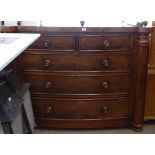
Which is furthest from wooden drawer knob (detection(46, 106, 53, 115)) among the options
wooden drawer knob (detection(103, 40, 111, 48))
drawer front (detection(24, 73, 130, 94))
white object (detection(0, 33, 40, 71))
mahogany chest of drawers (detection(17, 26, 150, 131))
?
white object (detection(0, 33, 40, 71))

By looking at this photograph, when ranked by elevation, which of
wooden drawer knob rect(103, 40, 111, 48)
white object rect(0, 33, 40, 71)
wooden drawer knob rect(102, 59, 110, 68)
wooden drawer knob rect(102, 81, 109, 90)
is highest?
white object rect(0, 33, 40, 71)

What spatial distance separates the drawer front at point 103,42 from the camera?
5.83ft

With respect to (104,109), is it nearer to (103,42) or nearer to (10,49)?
(103,42)

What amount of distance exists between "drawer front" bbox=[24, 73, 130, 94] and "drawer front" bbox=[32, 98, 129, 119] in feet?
0.21

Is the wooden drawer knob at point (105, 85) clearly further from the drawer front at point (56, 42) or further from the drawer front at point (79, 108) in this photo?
the drawer front at point (56, 42)

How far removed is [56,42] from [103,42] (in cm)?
31

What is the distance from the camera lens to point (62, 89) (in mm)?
1867

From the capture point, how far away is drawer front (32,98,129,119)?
1886 millimetres

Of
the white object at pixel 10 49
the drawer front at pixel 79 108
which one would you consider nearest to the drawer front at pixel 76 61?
the drawer front at pixel 79 108

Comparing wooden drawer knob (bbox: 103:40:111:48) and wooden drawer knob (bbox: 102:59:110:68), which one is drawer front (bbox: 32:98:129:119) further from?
wooden drawer knob (bbox: 103:40:111:48)
